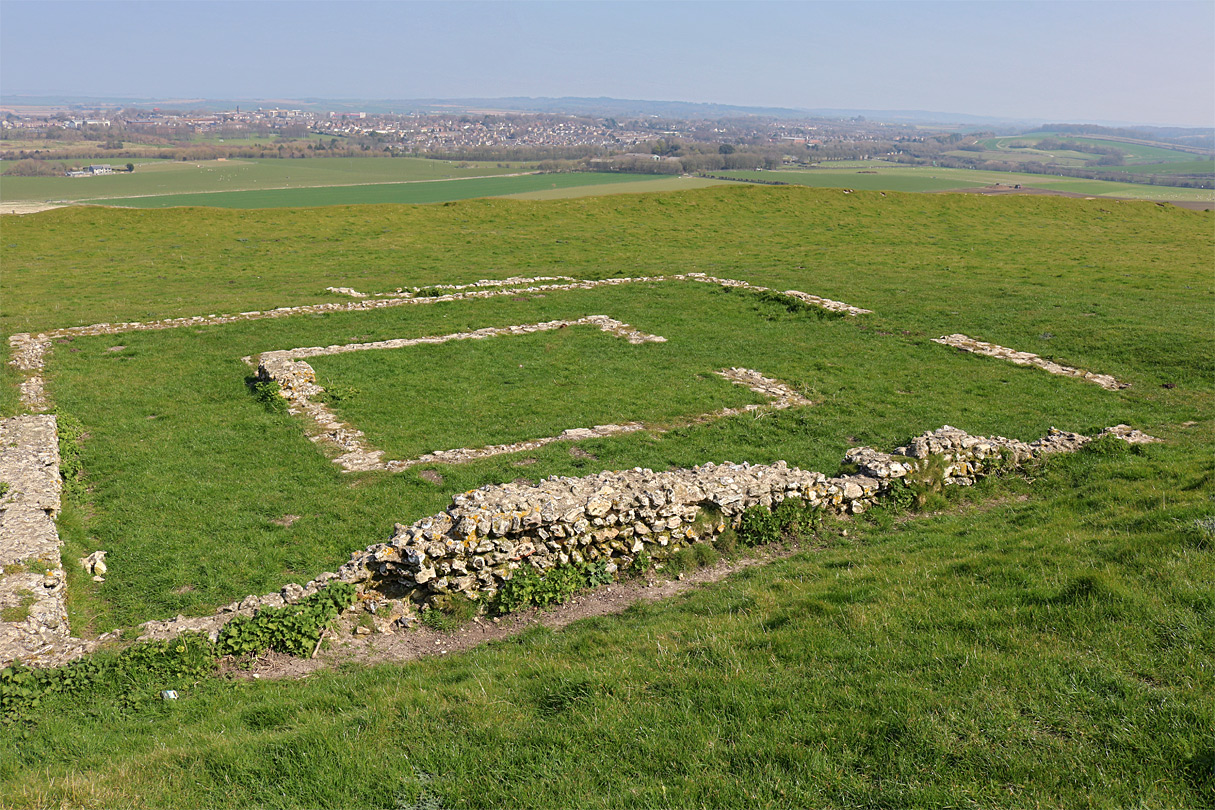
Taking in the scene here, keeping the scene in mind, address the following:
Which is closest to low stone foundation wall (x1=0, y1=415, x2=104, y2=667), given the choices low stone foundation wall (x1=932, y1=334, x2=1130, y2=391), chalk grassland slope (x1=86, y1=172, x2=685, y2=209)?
low stone foundation wall (x1=932, y1=334, x2=1130, y2=391)

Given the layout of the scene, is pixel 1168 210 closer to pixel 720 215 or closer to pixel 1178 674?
pixel 720 215

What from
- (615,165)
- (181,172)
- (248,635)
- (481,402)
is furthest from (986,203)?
(181,172)

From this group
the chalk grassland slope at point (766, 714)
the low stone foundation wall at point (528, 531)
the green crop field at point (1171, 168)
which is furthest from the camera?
the green crop field at point (1171, 168)

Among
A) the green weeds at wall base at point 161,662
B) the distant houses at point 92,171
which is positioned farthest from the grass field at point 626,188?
the distant houses at point 92,171

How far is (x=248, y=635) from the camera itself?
8.85 meters

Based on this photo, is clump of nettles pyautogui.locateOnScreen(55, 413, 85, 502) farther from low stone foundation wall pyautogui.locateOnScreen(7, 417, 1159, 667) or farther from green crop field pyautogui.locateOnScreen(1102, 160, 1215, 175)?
green crop field pyautogui.locateOnScreen(1102, 160, 1215, 175)

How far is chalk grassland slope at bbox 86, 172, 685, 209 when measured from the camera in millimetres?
83875

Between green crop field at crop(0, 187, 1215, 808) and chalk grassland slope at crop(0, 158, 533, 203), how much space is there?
8043 centimetres

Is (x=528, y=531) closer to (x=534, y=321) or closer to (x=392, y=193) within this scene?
(x=534, y=321)

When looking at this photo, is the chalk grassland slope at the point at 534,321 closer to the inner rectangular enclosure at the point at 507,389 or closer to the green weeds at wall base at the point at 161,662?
the inner rectangular enclosure at the point at 507,389

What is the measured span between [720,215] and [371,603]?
5283 centimetres

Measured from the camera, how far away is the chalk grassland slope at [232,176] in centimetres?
9744

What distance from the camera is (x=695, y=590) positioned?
10500 millimetres

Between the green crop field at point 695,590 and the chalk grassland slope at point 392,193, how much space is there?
57.1 meters
